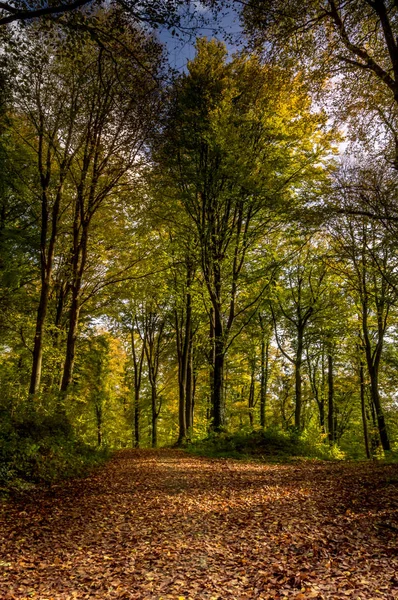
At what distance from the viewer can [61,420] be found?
9.95 meters

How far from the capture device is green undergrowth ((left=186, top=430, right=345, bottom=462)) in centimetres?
1252

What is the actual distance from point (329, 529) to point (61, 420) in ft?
24.5

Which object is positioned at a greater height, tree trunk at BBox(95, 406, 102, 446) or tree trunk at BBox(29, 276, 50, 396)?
tree trunk at BBox(29, 276, 50, 396)

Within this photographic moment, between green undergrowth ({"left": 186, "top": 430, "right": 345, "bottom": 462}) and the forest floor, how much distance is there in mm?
4665

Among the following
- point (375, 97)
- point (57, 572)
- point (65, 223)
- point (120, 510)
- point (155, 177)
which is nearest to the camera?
point (57, 572)

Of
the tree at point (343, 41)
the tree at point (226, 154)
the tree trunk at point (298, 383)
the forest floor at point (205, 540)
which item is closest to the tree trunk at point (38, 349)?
the forest floor at point (205, 540)

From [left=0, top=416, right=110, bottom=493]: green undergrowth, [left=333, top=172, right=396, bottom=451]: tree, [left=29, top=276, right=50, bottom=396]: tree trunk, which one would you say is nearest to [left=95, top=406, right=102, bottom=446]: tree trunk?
[left=29, top=276, right=50, bottom=396]: tree trunk

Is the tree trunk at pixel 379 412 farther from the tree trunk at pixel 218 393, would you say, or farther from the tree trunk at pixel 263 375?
the tree trunk at pixel 263 375

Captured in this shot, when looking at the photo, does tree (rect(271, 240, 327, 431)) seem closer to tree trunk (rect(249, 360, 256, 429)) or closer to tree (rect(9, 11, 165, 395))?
tree trunk (rect(249, 360, 256, 429))

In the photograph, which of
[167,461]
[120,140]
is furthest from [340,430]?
[120,140]

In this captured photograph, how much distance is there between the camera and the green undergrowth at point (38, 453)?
23.7 feet

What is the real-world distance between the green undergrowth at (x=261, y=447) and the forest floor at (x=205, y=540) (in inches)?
184

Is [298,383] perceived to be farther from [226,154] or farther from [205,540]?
[205,540]

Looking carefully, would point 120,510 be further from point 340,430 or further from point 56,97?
point 340,430
